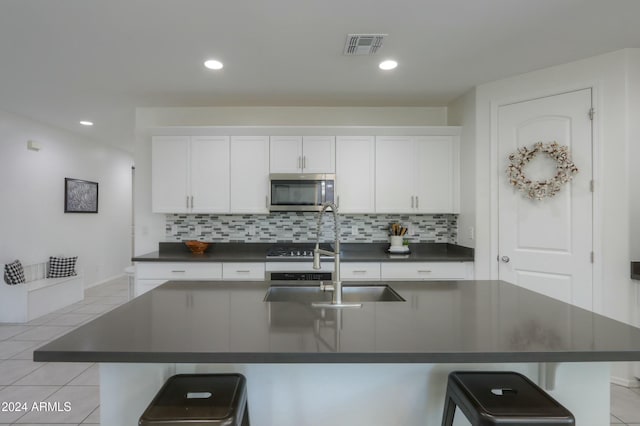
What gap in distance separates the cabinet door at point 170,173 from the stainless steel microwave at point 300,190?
903mm

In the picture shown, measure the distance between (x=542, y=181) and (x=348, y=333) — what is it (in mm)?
2419

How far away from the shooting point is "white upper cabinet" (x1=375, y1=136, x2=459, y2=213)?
3.36 meters

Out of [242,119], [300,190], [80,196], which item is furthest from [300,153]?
[80,196]

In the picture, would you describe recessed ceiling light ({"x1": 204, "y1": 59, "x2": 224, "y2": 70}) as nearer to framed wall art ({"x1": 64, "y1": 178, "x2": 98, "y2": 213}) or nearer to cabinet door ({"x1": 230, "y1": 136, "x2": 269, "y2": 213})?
cabinet door ({"x1": 230, "y1": 136, "x2": 269, "y2": 213})

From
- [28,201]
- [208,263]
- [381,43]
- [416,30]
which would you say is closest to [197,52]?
[381,43]

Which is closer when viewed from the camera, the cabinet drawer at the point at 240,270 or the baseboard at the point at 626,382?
the baseboard at the point at 626,382

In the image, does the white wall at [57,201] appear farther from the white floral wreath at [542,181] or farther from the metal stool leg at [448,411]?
the white floral wreath at [542,181]

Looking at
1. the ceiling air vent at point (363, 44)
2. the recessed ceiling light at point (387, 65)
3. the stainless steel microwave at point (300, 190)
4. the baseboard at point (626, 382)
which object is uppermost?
the recessed ceiling light at point (387, 65)

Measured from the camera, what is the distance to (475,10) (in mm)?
1948

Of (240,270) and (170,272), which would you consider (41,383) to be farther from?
(240,270)

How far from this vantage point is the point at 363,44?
2.30 meters

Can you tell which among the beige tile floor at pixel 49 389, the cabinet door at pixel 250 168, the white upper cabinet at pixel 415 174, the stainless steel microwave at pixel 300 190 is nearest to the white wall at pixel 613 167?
the beige tile floor at pixel 49 389

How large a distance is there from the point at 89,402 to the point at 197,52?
2.60 metres

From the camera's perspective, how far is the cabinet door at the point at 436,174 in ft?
11.0
